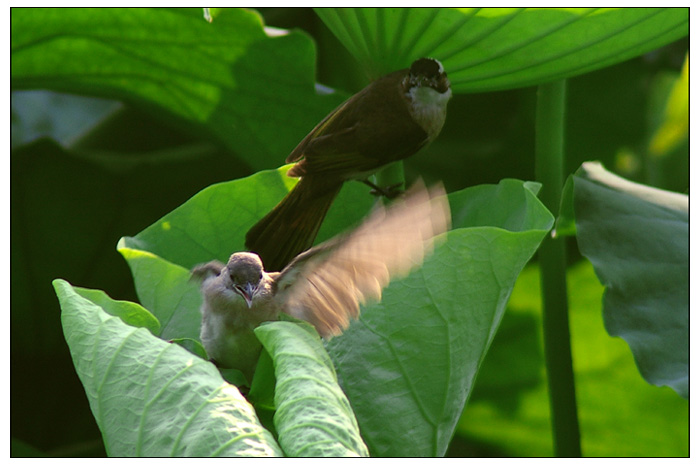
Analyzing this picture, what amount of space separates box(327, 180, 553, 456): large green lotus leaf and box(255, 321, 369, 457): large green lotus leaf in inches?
3.0

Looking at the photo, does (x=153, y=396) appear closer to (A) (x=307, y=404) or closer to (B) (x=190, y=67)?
(A) (x=307, y=404)

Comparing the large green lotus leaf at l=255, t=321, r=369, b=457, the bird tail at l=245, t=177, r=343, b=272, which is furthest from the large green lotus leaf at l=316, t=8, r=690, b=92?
the large green lotus leaf at l=255, t=321, r=369, b=457

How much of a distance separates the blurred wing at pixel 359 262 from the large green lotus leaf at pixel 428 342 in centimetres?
2

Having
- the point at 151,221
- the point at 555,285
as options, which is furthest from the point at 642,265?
the point at 151,221

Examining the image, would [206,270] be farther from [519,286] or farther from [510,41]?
[519,286]

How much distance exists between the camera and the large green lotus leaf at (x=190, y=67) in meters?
0.84

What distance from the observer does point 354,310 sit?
62cm

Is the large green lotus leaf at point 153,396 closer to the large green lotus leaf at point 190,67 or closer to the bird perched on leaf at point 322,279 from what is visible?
the bird perched on leaf at point 322,279

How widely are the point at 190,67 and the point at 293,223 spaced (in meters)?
0.28

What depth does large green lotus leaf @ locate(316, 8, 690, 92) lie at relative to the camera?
2.29 feet

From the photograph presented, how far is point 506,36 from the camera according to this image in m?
0.72

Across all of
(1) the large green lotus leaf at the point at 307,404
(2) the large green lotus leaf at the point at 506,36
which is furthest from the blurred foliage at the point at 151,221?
(1) the large green lotus leaf at the point at 307,404
